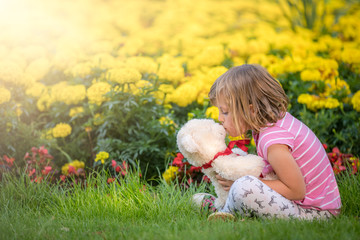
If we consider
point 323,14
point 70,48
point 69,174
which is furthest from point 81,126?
point 323,14

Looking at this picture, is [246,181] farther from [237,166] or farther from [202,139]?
[202,139]

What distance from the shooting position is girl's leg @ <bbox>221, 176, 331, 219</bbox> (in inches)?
78.0

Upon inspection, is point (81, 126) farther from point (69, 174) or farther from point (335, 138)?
point (335, 138)

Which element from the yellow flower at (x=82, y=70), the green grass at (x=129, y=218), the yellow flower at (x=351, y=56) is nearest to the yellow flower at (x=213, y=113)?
the green grass at (x=129, y=218)

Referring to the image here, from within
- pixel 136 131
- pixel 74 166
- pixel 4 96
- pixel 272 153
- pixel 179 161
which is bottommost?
pixel 74 166

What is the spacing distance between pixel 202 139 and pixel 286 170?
446 mm

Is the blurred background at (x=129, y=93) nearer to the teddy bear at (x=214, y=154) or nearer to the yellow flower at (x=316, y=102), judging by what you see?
the yellow flower at (x=316, y=102)

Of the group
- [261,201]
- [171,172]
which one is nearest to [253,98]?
[261,201]

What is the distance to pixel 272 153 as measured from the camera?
193cm

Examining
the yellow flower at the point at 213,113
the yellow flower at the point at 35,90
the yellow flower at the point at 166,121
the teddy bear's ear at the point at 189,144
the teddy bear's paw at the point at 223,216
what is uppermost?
the yellow flower at the point at 35,90

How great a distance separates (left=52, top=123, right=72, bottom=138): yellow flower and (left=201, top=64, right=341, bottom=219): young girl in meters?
1.70

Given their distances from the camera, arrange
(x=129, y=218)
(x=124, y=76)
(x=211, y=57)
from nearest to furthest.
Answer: (x=129, y=218) < (x=124, y=76) < (x=211, y=57)

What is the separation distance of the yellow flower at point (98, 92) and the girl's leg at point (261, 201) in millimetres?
1602

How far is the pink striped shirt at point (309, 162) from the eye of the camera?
1994mm
